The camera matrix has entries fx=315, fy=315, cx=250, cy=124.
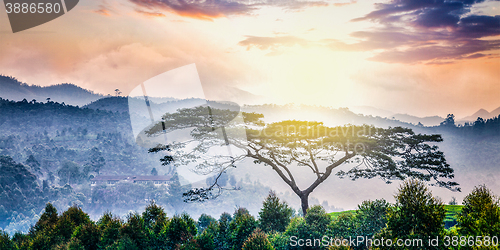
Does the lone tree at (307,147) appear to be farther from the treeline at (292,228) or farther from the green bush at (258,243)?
the green bush at (258,243)

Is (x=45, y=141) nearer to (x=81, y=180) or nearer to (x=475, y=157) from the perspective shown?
(x=81, y=180)

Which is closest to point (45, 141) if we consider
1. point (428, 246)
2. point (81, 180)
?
point (81, 180)

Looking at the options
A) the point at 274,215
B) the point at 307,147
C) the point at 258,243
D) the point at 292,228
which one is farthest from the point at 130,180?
the point at 258,243

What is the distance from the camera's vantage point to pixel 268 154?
17.2m

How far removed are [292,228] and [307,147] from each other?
19.7 ft

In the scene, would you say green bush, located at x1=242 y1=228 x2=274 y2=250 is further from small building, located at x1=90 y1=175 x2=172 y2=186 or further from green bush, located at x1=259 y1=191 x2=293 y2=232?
small building, located at x1=90 y1=175 x2=172 y2=186

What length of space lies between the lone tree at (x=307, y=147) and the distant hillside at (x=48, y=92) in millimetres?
163607

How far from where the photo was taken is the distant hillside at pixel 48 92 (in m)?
163

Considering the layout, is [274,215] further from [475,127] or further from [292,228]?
[475,127]

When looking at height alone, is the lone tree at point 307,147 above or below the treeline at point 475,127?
above

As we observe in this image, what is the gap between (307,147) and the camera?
1611 centimetres

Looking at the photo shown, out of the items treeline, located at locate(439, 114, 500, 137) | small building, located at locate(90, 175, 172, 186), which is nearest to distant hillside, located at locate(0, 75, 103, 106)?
small building, located at locate(90, 175, 172, 186)

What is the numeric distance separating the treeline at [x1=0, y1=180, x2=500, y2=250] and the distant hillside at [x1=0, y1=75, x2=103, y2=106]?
16675 cm

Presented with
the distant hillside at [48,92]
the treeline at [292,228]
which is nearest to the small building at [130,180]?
the distant hillside at [48,92]
